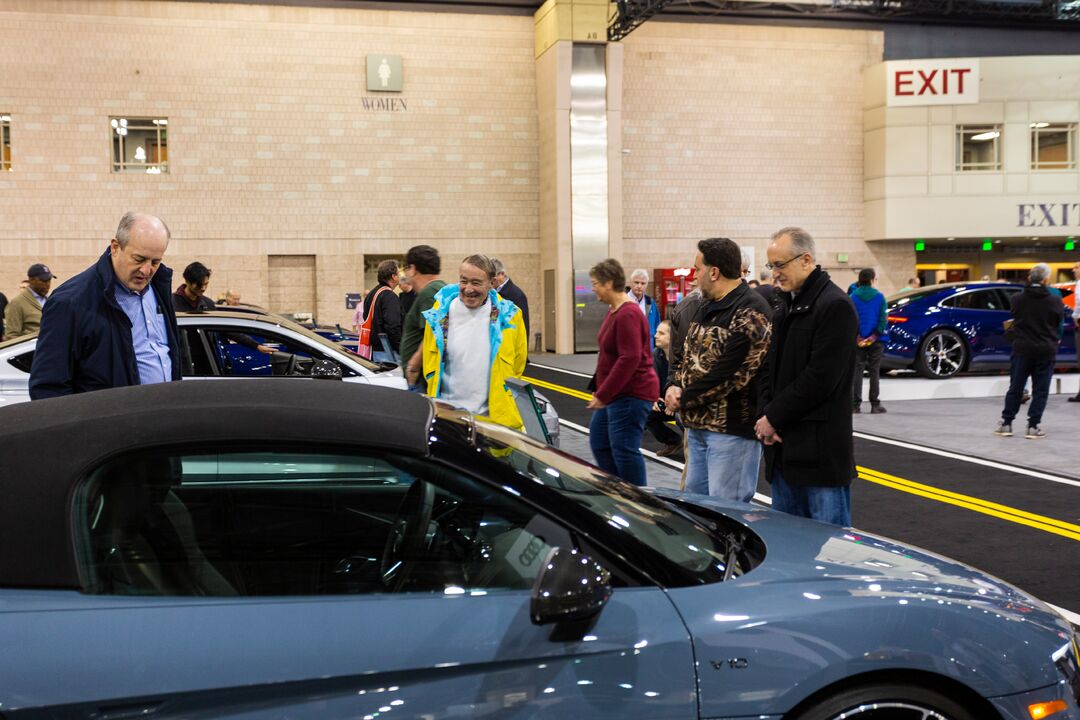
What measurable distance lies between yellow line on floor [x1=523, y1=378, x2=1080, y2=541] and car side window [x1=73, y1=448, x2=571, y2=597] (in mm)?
3898

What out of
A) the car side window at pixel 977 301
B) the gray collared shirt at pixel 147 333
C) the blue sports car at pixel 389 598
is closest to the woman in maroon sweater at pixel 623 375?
the gray collared shirt at pixel 147 333

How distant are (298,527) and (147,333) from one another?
7.52ft

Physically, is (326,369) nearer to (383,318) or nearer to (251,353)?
(251,353)

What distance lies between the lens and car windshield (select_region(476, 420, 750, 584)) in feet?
9.09

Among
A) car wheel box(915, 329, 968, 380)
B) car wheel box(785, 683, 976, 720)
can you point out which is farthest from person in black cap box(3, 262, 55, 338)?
car wheel box(915, 329, 968, 380)

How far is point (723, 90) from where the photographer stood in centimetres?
2809

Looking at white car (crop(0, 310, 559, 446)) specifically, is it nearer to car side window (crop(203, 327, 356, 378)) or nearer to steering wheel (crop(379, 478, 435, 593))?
car side window (crop(203, 327, 356, 378))

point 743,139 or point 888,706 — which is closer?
point 888,706

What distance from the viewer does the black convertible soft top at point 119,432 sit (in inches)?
93.4

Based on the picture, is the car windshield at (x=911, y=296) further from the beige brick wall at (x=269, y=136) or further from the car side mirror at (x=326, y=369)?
the beige brick wall at (x=269, y=136)

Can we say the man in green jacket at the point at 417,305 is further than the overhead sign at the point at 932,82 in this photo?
No

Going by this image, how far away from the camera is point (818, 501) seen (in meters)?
4.54

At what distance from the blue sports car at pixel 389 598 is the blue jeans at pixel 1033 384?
8529 mm

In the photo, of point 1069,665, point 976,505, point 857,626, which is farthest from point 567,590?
point 976,505
